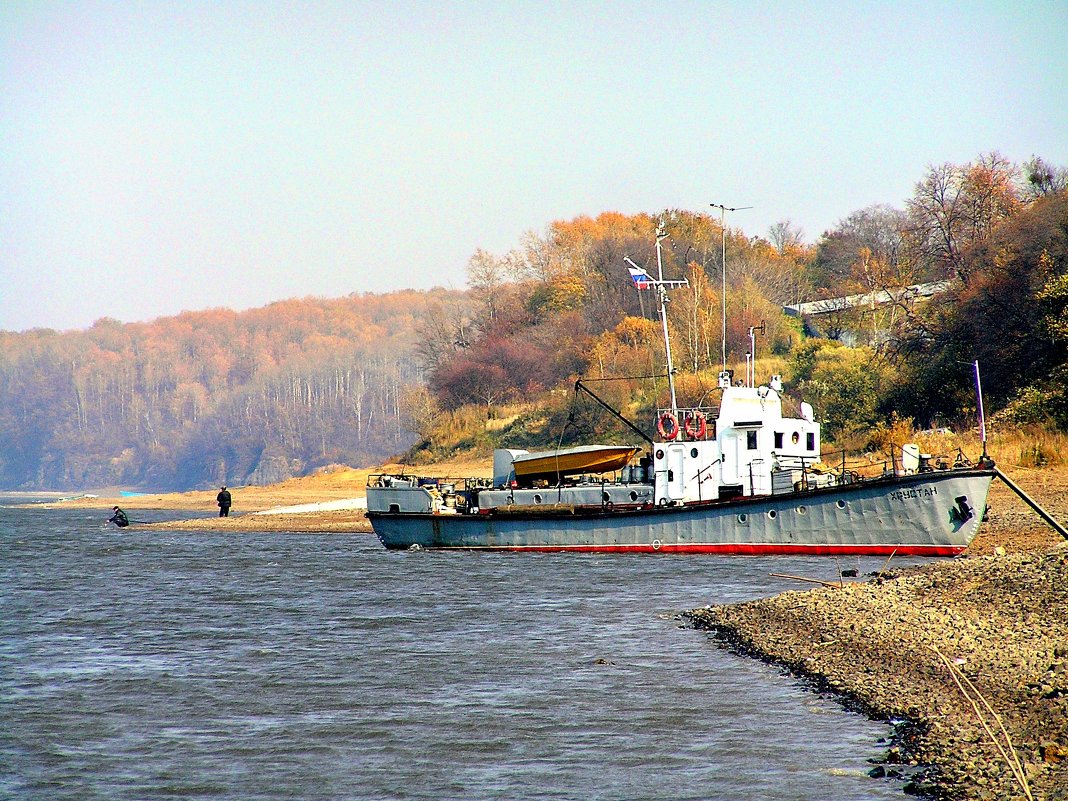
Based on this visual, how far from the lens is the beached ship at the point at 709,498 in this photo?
3141 cm

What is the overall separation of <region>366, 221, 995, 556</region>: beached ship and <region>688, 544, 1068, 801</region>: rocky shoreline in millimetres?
4584

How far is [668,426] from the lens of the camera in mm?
36219

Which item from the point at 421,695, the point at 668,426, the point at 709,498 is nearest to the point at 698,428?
the point at 668,426

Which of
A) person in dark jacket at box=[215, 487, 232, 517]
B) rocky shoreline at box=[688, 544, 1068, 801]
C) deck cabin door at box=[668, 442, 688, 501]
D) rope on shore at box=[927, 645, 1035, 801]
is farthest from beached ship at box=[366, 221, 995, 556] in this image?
person in dark jacket at box=[215, 487, 232, 517]

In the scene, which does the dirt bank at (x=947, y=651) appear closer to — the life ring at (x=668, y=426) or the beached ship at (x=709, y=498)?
the beached ship at (x=709, y=498)

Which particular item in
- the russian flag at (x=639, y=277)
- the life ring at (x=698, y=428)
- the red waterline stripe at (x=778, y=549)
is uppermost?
the russian flag at (x=639, y=277)

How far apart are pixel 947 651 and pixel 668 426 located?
1858 centimetres

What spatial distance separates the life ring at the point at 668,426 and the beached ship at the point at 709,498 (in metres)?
0.06

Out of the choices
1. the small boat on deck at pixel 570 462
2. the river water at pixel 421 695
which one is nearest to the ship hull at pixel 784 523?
the river water at pixel 421 695

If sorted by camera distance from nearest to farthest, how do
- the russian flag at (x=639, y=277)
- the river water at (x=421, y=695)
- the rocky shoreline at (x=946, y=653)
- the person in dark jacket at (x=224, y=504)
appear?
the rocky shoreline at (x=946, y=653) < the river water at (x=421, y=695) < the russian flag at (x=639, y=277) < the person in dark jacket at (x=224, y=504)

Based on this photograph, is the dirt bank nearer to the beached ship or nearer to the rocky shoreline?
the rocky shoreline

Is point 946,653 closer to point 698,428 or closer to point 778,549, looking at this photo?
point 778,549

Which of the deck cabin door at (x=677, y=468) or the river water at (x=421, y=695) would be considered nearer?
the river water at (x=421, y=695)

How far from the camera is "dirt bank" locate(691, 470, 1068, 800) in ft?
43.1
